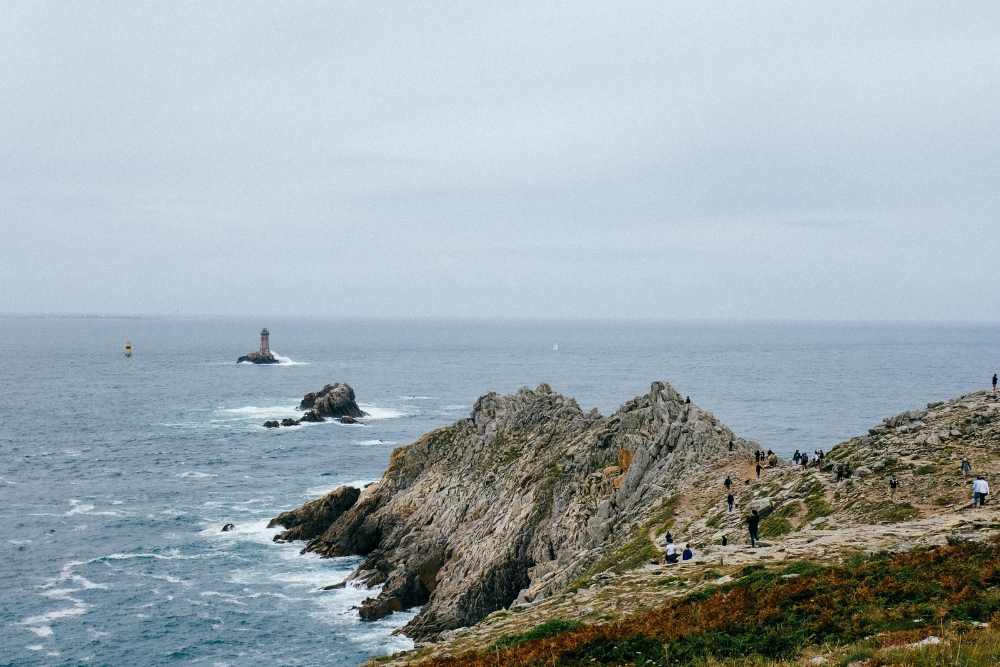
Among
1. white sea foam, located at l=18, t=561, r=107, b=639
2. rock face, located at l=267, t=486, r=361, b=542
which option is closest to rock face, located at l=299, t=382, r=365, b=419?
rock face, located at l=267, t=486, r=361, b=542

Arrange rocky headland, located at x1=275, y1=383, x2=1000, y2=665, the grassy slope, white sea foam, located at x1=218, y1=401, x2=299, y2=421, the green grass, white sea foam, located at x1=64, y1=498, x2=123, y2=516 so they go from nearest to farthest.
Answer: the grassy slope < the green grass < rocky headland, located at x1=275, y1=383, x2=1000, y2=665 < white sea foam, located at x1=64, y1=498, x2=123, y2=516 < white sea foam, located at x1=218, y1=401, x2=299, y2=421

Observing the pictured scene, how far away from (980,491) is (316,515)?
56.0m

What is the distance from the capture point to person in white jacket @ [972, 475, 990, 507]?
96.5ft

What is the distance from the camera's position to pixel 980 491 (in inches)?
1161

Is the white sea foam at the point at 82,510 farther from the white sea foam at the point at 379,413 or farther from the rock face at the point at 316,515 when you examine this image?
the white sea foam at the point at 379,413

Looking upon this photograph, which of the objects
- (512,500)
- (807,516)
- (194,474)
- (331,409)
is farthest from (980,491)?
(331,409)

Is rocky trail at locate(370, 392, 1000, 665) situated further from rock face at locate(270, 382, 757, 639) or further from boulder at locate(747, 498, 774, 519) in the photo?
rock face at locate(270, 382, 757, 639)

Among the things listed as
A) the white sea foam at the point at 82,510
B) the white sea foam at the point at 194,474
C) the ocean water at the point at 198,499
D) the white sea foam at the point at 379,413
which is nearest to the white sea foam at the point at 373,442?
the ocean water at the point at 198,499

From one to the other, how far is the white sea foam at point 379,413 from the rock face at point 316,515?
62255 millimetres

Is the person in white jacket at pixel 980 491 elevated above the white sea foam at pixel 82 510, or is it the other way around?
the person in white jacket at pixel 980 491

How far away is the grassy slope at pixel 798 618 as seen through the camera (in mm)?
18000

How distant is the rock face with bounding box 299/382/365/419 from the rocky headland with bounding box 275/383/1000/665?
62.8m

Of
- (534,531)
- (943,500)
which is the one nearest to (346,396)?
(534,531)

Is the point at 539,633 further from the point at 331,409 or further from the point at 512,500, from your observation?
the point at 331,409
